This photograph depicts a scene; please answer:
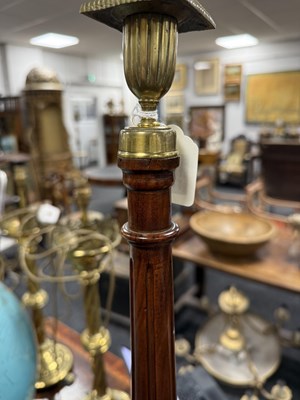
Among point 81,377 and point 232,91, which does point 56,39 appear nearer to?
point 81,377

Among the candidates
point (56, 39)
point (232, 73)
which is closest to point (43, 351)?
point (56, 39)

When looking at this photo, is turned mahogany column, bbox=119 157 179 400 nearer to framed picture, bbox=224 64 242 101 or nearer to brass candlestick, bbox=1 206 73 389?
brass candlestick, bbox=1 206 73 389

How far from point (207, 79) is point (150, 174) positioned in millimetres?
5648

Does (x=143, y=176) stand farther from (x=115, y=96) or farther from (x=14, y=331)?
(x=115, y=96)

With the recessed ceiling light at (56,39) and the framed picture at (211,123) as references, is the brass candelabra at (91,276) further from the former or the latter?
the framed picture at (211,123)

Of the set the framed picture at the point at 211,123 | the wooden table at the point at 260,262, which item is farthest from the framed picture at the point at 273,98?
the wooden table at the point at 260,262

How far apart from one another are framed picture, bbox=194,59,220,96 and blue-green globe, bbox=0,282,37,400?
17.6 feet

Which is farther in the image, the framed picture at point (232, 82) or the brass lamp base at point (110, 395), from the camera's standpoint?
the framed picture at point (232, 82)

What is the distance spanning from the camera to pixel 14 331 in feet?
1.24

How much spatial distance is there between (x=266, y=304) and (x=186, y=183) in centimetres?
196

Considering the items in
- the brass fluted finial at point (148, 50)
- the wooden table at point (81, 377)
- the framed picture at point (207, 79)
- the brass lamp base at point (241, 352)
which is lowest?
the brass lamp base at point (241, 352)

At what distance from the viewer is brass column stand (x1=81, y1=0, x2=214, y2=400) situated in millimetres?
301

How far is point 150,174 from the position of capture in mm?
320

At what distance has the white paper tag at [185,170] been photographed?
0.38 meters
